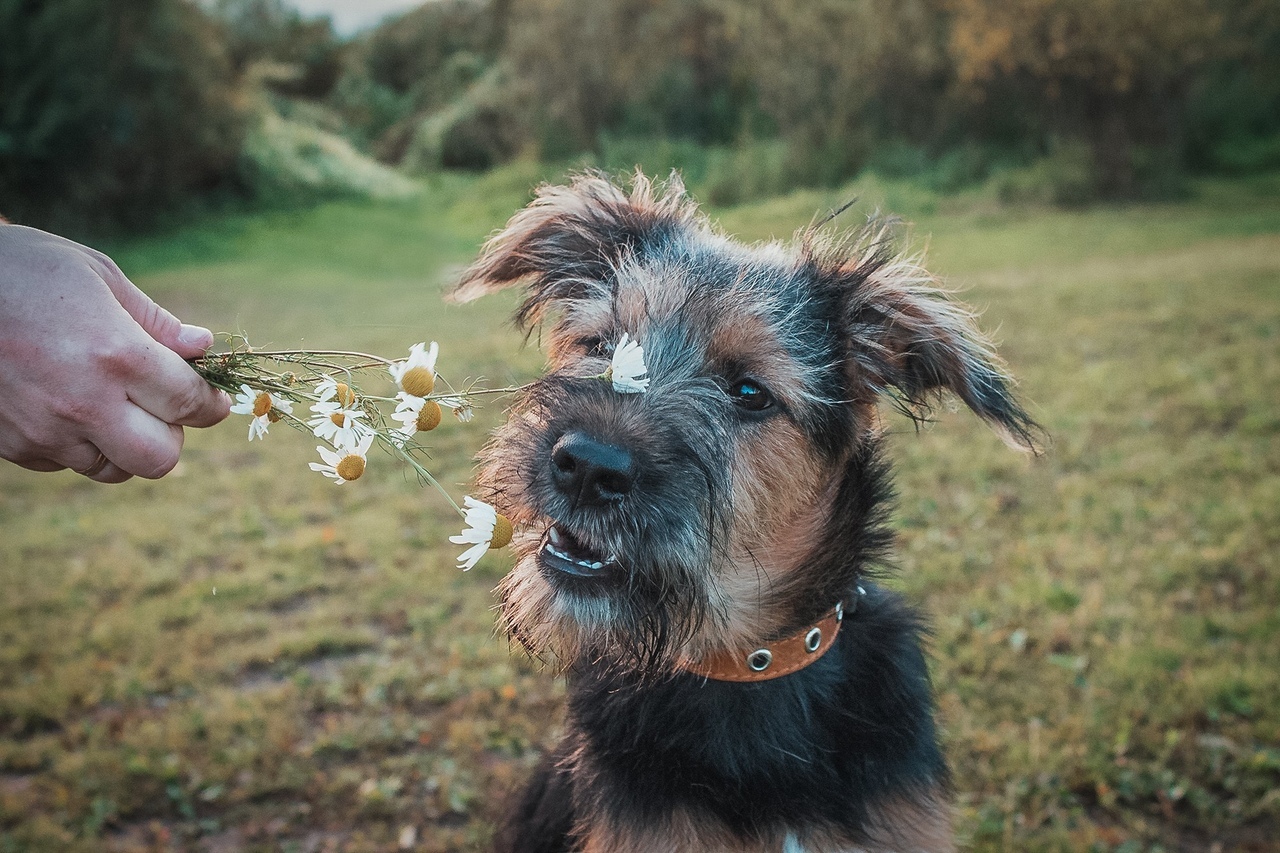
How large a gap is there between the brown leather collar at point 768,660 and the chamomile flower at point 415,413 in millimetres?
1130

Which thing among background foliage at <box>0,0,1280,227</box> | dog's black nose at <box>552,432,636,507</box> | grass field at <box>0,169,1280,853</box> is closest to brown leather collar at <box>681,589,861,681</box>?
dog's black nose at <box>552,432,636,507</box>

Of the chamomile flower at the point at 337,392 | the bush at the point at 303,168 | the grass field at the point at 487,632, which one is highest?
the chamomile flower at the point at 337,392

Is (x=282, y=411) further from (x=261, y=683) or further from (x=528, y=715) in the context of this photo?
(x=261, y=683)

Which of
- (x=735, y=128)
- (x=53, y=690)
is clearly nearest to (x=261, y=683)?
(x=53, y=690)

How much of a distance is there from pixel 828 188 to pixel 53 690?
1309 cm

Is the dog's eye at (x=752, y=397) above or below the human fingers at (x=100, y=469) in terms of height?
above

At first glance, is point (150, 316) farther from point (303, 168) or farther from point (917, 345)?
point (303, 168)

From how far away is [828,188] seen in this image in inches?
589

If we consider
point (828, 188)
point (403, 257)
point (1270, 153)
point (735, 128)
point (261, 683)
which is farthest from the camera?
point (403, 257)

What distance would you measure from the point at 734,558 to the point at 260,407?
1.44 metres

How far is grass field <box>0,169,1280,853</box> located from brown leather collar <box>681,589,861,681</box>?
140 centimetres

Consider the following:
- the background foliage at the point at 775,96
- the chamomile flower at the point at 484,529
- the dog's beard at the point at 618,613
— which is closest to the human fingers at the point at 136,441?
the chamomile flower at the point at 484,529

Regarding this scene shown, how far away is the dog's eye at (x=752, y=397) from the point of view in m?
2.87

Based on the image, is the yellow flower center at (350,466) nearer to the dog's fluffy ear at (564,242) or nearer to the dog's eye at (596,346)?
the dog's eye at (596,346)
